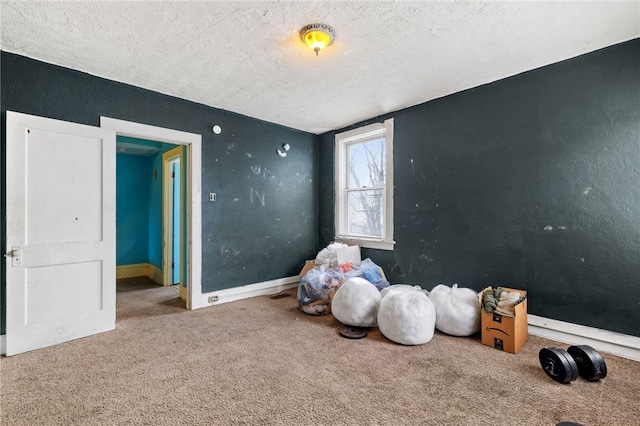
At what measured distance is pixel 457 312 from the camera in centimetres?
266

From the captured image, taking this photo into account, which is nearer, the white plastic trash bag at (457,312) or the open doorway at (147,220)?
the white plastic trash bag at (457,312)

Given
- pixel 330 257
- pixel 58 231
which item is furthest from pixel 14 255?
pixel 330 257


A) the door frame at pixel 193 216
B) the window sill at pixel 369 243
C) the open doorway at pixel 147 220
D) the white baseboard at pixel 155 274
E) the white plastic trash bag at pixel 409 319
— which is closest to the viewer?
the white plastic trash bag at pixel 409 319

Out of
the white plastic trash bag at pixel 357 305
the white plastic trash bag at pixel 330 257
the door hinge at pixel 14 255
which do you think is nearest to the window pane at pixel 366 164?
the white plastic trash bag at pixel 330 257

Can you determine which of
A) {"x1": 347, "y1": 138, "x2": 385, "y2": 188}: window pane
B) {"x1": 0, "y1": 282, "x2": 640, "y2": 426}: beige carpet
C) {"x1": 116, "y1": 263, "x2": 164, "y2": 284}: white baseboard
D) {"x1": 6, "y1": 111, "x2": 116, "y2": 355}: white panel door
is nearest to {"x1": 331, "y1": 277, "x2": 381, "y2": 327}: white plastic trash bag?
{"x1": 0, "y1": 282, "x2": 640, "y2": 426}: beige carpet

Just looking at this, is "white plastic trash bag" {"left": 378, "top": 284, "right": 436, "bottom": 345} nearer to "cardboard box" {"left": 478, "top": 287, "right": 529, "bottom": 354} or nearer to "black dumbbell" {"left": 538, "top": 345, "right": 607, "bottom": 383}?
"cardboard box" {"left": 478, "top": 287, "right": 529, "bottom": 354}

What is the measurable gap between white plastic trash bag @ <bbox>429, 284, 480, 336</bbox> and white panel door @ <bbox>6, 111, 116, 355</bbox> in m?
3.10

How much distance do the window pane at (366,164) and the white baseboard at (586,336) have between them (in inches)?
90.4

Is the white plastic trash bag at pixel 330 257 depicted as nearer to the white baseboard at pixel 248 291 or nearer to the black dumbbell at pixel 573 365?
the white baseboard at pixel 248 291

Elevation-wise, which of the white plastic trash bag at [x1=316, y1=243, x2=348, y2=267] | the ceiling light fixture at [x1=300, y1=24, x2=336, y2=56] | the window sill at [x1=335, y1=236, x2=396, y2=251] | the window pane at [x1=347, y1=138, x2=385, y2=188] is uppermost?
the ceiling light fixture at [x1=300, y1=24, x2=336, y2=56]

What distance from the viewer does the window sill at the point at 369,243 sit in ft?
12.8

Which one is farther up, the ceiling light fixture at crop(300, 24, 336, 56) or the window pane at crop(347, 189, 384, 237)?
the ceiling light fixture at crop(300, 24, 336, 56)

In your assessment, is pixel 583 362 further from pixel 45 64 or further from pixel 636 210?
pixel 45 64

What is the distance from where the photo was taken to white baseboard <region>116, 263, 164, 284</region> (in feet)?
17.2
